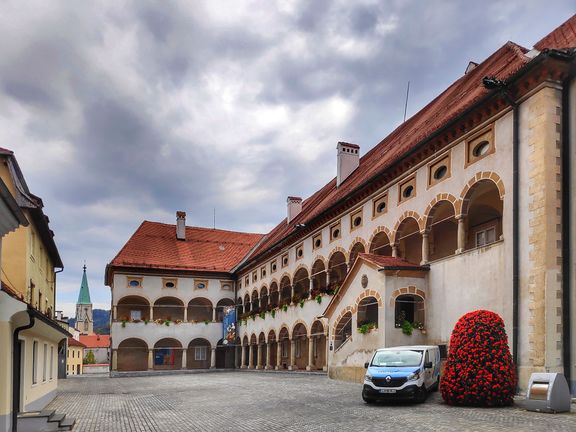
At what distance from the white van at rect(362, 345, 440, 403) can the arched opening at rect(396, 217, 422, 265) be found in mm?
9591

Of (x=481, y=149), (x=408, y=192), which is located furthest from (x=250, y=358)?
(x=481, y=149)

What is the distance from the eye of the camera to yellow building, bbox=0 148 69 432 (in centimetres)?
1095

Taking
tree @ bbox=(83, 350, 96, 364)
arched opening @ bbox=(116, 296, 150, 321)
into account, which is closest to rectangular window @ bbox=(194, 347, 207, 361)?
arched opening @ bbox=(116, 296, 150, 321)

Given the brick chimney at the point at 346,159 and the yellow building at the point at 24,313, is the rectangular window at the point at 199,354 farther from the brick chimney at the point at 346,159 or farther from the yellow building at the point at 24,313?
the yellow building at the point at 24,313

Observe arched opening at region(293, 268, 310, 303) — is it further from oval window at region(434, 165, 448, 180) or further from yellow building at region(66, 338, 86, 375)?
yellow building at region(66, 338, 86, 375)

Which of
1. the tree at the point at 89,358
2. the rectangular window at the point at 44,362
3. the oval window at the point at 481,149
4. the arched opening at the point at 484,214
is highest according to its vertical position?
the oval window at the point at 481,149

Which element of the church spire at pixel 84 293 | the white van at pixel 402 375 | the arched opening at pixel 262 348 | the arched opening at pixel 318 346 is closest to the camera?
the white van at pixel 402 375

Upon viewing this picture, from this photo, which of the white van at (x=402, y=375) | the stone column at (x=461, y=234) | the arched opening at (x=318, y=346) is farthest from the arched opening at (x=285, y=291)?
the white van at (x=402, y=375)

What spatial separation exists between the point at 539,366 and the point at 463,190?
7.54 meters

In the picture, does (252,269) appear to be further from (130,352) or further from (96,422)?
(96,422)

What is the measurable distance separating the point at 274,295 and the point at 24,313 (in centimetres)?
3580

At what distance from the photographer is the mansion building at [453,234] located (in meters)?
17.8

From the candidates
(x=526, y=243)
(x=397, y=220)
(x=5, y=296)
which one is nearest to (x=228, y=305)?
(x=397, y=220)

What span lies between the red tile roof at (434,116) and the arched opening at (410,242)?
113 inches
